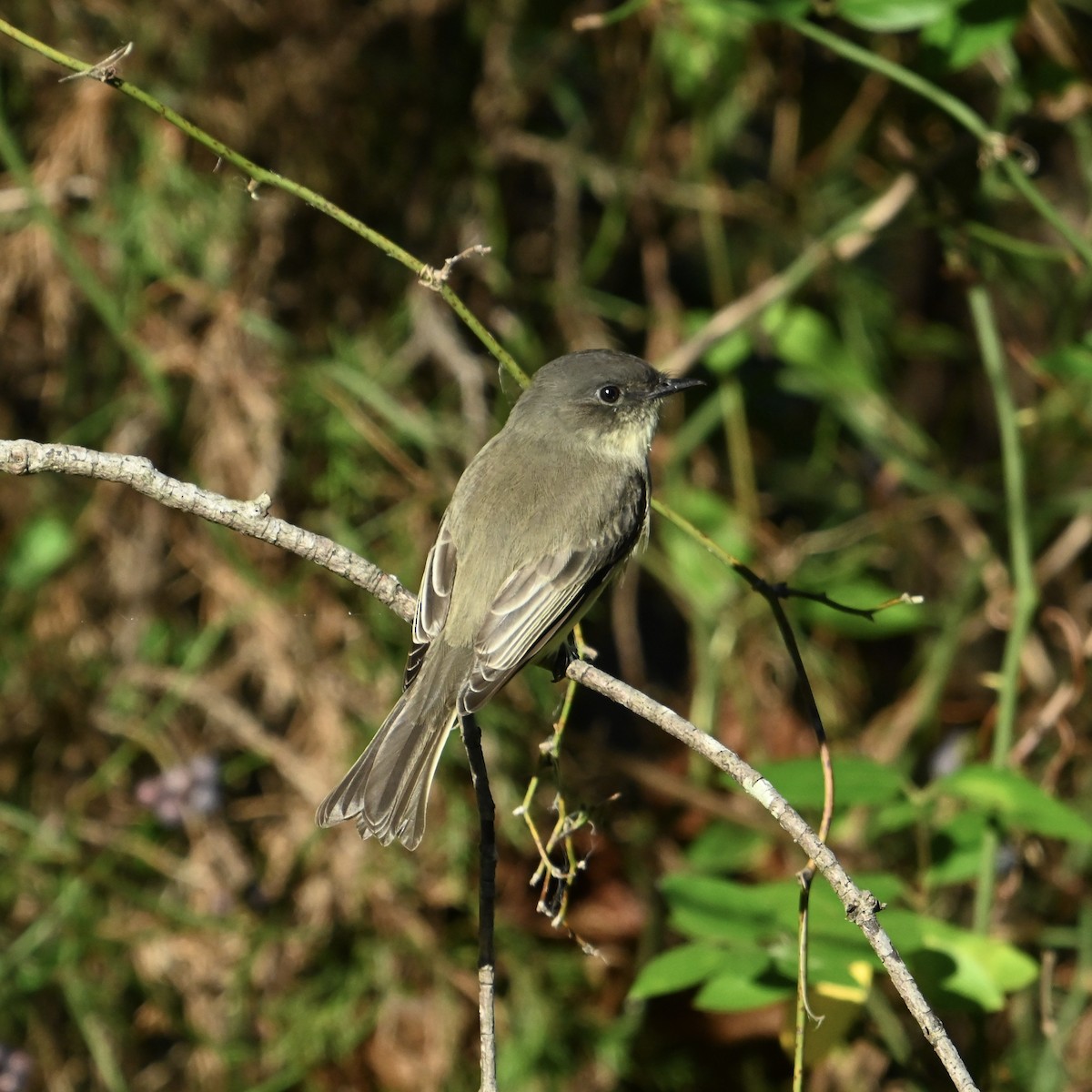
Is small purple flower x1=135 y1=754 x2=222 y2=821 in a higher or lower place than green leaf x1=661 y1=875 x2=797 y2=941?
higher

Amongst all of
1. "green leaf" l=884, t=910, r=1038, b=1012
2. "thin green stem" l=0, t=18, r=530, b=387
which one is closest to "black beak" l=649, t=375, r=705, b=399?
"thin green stem" l=0, t=18, r=530, b=387

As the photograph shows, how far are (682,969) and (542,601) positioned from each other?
93 cm

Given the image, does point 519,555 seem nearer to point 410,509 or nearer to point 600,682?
point 600,682

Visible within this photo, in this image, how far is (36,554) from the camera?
4438 millimetres

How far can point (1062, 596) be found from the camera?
518cm

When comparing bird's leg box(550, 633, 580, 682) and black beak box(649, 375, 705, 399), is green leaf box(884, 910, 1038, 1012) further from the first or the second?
black beak box(649, 375, 705, 399)

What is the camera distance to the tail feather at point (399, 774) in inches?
115

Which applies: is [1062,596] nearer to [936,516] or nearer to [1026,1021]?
[936,516]

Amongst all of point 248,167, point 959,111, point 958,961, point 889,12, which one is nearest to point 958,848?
point 958,961

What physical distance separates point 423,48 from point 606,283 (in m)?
1.06

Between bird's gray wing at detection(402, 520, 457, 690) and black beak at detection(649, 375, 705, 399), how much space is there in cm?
70

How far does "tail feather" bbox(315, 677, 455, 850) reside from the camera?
292 cm

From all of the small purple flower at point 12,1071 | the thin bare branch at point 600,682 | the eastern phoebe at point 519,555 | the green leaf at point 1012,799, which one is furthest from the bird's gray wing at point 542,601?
the small purple flower at point 12,1071

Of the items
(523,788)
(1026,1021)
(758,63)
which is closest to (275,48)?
(758,63)
